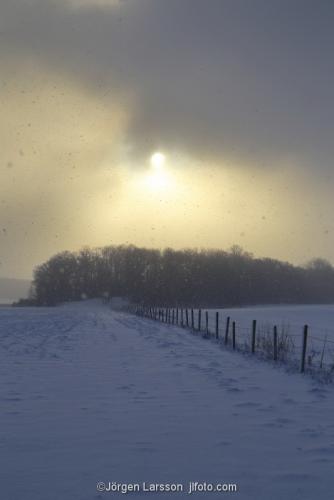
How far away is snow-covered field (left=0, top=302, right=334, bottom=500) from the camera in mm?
6445

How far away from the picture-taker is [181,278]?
158625 millimetres

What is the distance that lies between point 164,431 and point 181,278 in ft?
492

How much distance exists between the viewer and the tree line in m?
155

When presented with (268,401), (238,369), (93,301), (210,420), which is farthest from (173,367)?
(93,301)

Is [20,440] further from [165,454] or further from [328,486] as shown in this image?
[328,486]

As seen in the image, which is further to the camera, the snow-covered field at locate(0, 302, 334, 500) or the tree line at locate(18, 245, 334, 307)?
the tree line at locate(18, 245, 334, 307)

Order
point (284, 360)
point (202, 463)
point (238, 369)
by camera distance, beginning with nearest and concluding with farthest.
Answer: point (202, 463) < point (238, 369) < point (284, 360)

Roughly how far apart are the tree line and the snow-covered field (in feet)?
422

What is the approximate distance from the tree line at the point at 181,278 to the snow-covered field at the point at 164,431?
422ft

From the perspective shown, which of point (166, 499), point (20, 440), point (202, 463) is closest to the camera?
point (166, 499)

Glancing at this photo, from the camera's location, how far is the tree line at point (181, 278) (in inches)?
6093

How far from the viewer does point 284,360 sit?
1817 centimetres

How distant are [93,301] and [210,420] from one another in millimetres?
154424

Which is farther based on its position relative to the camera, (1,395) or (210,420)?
(1,395)
